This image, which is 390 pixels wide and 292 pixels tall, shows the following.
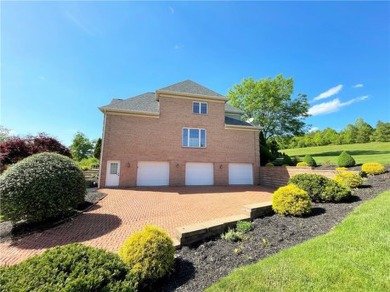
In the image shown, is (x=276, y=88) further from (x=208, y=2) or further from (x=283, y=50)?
(x=208, y=2)

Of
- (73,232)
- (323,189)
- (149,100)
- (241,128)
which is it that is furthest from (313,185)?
(149,100)

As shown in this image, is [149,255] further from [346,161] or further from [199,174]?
[346,161]

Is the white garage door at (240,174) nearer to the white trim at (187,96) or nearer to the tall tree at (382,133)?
the white trim at (187,96)

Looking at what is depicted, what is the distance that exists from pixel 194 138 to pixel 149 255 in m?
13.4

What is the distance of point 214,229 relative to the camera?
5.04m

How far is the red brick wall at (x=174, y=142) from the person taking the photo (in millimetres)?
14742

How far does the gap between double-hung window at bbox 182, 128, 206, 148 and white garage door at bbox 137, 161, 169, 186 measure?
2555mm

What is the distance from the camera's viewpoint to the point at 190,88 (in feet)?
56.1

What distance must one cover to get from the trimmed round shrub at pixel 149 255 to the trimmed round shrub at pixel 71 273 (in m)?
0.19

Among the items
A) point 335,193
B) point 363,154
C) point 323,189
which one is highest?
point 363,154

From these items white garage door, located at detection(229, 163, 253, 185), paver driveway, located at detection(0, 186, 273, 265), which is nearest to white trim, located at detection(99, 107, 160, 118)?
paver driveway, located at detection(0, 186, 273, 265)

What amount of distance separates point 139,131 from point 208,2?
9902 millimetres

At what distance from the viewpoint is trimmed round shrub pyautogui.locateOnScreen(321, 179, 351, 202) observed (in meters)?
6.84

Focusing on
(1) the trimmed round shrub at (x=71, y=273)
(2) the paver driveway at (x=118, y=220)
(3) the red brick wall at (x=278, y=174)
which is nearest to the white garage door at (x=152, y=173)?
(2) the paver driveway at (x=118, y=220)
